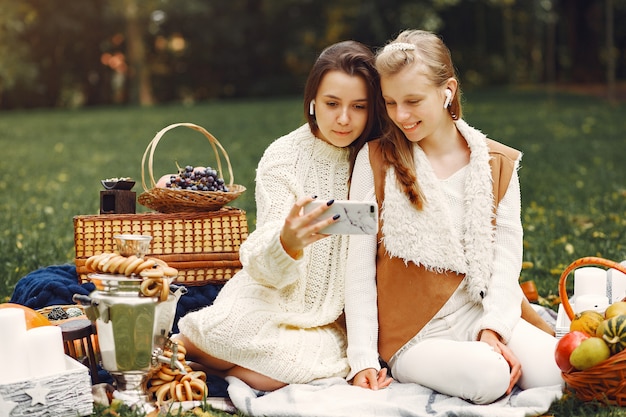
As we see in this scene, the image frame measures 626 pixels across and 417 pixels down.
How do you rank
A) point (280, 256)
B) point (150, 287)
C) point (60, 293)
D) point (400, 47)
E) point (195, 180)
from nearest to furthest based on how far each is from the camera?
point (150, 287) < point (280, 256) < point (400, 47) < point (60, 293) < point (195, 180)

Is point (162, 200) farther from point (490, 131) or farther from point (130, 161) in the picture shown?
point (490, 131)

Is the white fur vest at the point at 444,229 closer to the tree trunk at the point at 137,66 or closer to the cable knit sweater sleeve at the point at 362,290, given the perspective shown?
the cable knit sweater sleeve at the point at 362,290

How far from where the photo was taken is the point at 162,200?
3.94 meters

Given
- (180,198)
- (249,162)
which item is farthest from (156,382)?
(249,162)

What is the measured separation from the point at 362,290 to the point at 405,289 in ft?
0.55

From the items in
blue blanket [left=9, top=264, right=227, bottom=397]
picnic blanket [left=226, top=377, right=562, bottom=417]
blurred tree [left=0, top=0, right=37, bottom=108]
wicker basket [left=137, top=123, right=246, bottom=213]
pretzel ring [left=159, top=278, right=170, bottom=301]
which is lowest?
picnic blanket [left=226, top=377, right=562, bottom=417]

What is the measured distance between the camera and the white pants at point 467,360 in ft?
9.49

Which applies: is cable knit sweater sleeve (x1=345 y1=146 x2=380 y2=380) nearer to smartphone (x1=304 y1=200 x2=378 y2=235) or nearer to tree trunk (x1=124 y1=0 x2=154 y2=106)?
smartphone (x1=304 y1=200 x2=378 y2=235)

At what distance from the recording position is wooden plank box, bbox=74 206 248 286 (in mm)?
3848

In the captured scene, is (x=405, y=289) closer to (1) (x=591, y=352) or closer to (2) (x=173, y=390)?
(1) (x=591, y=352)

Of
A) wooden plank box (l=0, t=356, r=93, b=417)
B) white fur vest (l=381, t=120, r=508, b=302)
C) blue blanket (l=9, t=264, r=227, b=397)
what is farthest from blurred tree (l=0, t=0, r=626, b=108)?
wooden plank box (l=0, t=356, r=93, b=417)

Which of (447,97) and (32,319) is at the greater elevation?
(447,97)

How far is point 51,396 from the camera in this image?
2.70m

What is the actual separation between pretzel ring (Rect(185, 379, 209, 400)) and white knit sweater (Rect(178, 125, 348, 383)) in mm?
149
